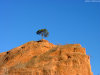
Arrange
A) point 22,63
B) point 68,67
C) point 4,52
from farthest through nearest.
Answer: point 4,52
point 22,63
point 68,67

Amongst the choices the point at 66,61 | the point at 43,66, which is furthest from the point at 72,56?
the point at 43,66

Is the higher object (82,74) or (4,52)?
(4,52)

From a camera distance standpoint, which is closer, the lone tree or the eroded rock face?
the eroded rock face

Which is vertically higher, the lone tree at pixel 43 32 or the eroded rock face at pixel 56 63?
the lone tree at pixel 43 32

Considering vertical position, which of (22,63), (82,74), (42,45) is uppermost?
(42,45)

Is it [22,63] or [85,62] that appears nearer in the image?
[85,62]

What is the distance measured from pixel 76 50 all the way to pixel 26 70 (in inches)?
369

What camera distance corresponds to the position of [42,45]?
45.0 m

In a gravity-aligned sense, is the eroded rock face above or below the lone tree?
below

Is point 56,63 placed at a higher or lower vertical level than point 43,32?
lower

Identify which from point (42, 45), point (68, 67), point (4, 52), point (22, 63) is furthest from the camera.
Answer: point (4, 52)

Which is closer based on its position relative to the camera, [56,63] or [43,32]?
[56,63]

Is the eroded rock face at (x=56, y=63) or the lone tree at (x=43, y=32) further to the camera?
the lone tree at (x=43, y=32)

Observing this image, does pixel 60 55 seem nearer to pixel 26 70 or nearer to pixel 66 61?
pixel 66 61
